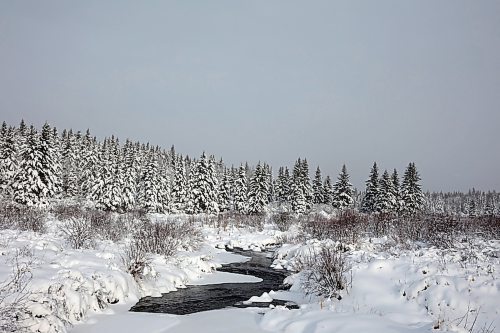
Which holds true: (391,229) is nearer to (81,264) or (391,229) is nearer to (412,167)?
(81,264)

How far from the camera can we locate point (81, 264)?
11.3 m

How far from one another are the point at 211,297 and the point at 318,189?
68.3 metres

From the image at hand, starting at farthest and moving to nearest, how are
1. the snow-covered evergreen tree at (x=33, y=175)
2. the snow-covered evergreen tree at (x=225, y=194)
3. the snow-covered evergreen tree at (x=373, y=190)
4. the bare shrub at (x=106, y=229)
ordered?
1. the snow-covered evergreen tree at (x=225, y=194)
2. the snow-covered evergreen tree at (x=373, y=190)
3. the snow-covered evergreen tree at (x=33, y=175)
4. the bare shrub at (x=106, y=229)

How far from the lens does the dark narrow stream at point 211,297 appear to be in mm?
11102

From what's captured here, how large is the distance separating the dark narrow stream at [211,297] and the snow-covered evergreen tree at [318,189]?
61649 mm

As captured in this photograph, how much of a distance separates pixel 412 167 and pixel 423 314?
52.4m

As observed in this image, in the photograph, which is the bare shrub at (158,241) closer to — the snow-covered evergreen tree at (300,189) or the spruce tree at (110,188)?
the spruce tree at (110,188)

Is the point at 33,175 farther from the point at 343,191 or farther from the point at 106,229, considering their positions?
the point at 343,191

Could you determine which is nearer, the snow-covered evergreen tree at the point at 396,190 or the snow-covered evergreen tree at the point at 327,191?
the snow-covered evergreen tree at the point at 396,190

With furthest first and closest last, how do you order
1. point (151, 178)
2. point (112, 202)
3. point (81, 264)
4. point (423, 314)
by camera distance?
1. point (151, 178)
2. point (112, 202)
3. point (81, 264)
4. point (423, 314)

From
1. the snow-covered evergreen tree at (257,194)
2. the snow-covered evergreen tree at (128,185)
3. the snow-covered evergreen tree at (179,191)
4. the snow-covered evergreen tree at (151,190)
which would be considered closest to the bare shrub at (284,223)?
the snow-covered evergreen tree at (257,194)

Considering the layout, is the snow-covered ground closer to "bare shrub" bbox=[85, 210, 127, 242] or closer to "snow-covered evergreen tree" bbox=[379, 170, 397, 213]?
"bare shrub" bbox=[85, 210, 127, 242]

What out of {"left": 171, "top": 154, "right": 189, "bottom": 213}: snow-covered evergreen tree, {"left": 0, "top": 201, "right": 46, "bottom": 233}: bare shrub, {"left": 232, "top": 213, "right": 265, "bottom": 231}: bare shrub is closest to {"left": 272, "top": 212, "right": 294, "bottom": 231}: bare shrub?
{"left": 232, "top": 213, "right": 265, "bottom": 231}: bare shrub

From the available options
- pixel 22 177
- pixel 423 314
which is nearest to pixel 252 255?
pixel 423 314
